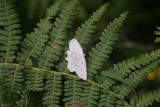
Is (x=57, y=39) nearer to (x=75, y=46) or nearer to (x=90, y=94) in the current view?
(x=75, y=46)

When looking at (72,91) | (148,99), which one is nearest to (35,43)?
(72,91)

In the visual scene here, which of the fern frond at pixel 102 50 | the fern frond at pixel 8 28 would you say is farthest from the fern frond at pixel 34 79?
the fern frond at pixel 102 50

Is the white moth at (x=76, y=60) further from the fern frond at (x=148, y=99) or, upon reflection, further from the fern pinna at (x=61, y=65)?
the fern frond at (x=148, y=99)

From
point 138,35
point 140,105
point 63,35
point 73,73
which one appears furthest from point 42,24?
point 138,35

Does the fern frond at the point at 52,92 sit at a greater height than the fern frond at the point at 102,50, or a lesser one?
lesser

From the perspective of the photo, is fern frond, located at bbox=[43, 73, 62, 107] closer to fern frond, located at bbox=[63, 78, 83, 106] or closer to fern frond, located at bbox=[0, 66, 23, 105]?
fern frond, located at bbox=[63, 78, 83, 106]

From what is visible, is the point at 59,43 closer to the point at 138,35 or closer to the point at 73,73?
the point at 73,73

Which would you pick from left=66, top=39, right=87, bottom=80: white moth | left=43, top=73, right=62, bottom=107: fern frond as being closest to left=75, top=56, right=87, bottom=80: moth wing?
left=66, top=39, right=87, bottom=80: white moth
